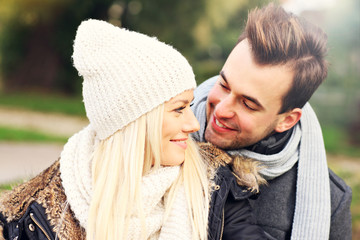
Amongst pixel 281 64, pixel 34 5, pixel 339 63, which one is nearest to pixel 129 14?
pixel 34 5

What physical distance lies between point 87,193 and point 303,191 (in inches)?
50.9

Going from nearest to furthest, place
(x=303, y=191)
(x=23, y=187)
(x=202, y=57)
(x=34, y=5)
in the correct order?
(x=23, y=187), (x=303, y=191), (x=34, y=5), (x=202, y=57)

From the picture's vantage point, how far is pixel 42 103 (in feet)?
39.6

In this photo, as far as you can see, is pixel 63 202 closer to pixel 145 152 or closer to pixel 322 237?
pixel 145 152

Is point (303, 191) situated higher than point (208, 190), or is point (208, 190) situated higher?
point (208, 190)

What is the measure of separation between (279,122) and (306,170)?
0.34 metres

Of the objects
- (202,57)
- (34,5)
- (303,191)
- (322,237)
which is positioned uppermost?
(34,5)

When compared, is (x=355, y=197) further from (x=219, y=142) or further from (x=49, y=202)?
(x=49, y=202)

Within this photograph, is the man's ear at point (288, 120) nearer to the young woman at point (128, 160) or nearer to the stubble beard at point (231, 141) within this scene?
the stubble beard at point (231, 141)

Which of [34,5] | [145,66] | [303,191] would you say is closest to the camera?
[145,66]

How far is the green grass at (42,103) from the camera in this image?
11641mm

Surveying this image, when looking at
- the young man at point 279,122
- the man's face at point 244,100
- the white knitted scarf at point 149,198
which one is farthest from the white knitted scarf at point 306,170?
the white knitted scarf at point 149,198

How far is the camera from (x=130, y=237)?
2.14 m

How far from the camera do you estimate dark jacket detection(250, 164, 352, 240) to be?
2.66 m
